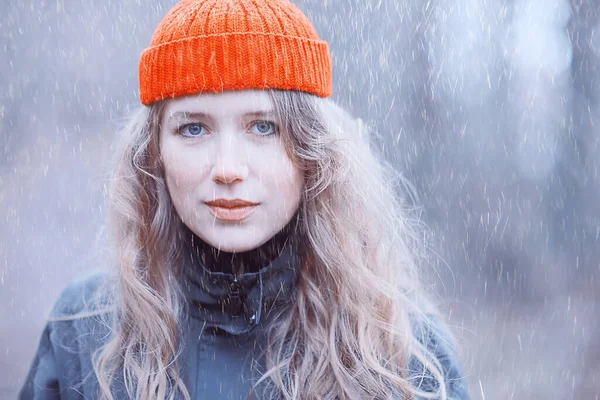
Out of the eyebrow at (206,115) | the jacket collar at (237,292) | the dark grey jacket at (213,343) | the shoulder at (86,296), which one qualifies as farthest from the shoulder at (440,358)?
the shoulder at (86,296)

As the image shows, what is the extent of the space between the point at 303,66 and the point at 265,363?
782mm

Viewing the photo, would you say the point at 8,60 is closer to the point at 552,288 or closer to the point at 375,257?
the point at 375,257

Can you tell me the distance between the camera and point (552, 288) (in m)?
5.31

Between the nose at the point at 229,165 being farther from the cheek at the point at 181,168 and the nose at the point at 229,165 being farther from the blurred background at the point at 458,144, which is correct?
the blurred background at the point at 458,144

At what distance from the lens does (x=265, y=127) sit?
5.78 ft

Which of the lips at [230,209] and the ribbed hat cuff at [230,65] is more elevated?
Answer: the ribbed hat cuff at [230,65]

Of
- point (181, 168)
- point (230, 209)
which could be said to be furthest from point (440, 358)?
point (181, 168)

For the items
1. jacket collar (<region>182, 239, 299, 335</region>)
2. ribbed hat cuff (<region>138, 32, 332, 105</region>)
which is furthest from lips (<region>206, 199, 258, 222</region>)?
ribbed hat cuff (<region>138, 32, 332, 105</region>)

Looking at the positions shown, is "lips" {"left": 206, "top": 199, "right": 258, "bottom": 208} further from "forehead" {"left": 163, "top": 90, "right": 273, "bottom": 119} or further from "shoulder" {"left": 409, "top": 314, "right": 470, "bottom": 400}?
"shoulder" {"left": 409, "top": 314, "right": 470, "bottom": 400}

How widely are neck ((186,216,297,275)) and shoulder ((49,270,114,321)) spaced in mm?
315

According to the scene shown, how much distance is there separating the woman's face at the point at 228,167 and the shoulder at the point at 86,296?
413 millimetres

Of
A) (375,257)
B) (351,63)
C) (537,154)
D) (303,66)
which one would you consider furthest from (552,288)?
(303,66)

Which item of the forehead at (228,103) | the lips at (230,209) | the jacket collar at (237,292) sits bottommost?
the jacket collar at (237,292)

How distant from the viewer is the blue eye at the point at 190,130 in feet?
5.73
